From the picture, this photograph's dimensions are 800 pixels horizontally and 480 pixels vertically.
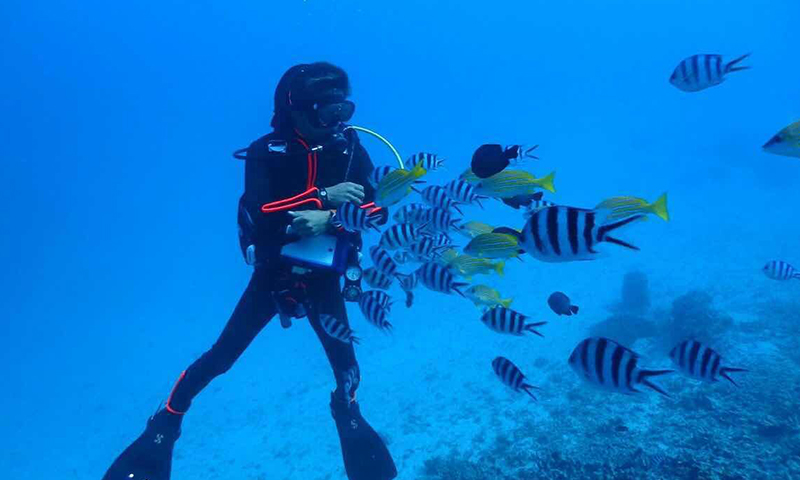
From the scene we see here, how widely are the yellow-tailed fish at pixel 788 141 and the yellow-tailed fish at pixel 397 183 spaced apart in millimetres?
2502

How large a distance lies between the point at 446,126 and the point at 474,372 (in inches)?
5470

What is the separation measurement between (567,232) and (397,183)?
191cm

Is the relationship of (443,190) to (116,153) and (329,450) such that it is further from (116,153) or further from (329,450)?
(116,153)

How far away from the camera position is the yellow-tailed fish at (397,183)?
3.63m

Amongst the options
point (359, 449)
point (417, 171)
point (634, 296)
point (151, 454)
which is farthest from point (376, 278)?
point (634, 296)

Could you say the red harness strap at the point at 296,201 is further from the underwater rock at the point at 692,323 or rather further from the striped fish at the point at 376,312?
the underwater rock at the point at 692,323

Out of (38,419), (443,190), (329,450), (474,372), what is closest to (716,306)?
(474,372)

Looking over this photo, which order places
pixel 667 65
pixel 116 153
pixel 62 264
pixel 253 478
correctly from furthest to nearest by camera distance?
pixel 667 65 → pixel 116 153 → pixel 62 264 → pixel 253 478

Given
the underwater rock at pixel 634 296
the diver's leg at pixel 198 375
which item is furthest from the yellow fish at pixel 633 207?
the underwater rock at pixel 634 296

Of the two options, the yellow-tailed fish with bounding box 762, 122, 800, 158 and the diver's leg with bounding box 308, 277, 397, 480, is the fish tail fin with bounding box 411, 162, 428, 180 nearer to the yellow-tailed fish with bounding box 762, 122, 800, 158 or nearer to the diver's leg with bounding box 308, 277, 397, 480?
the diver's leg with bounding box 308, 277, 397, 480

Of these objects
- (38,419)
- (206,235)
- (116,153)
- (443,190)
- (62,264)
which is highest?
(116,153)

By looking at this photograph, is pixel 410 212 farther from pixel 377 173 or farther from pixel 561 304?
pixel 561 304

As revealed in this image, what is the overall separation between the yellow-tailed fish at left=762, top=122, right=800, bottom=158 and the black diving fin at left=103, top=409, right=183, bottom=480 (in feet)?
20.8

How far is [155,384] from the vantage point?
75.6 ft
